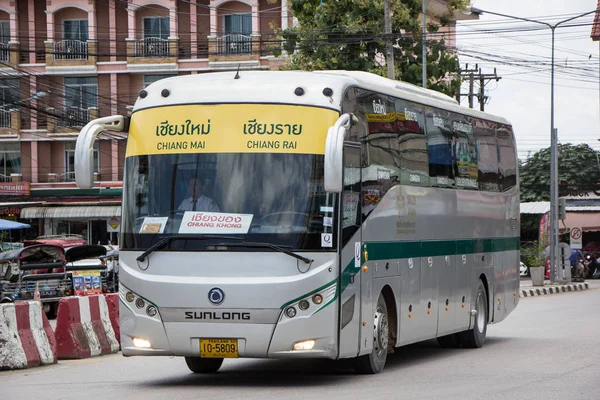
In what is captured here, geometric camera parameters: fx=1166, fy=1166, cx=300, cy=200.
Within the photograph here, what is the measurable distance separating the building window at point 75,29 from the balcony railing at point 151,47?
10.3 ft

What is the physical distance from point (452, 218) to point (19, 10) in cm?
4674

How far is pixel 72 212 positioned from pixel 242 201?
1870 inches

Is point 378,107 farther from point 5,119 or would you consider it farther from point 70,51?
point 5,119

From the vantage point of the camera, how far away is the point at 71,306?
15656 millimetres

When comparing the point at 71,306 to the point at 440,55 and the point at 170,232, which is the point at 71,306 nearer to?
the point at 170,232

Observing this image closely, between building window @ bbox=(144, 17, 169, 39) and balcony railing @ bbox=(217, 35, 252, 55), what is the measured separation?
115 inches

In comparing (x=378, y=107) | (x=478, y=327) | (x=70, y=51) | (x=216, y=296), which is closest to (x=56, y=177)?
(x=70, y=51)

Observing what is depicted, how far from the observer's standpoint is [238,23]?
2233 inches

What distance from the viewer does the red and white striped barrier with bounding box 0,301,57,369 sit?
46.9 ft

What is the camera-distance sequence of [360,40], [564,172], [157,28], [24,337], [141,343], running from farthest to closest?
1. [564,172]
2. [157,28]
3. [360,40]
4. [24,337]
5. [141,343]

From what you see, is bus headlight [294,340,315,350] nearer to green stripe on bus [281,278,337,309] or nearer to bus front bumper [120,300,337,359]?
bus front bumper [120,300,337,359]

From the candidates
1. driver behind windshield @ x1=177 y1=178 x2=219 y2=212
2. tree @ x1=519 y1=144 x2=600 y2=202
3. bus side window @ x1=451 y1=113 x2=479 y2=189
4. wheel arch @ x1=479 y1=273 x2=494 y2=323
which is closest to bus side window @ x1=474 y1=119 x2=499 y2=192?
bus side window @ x1=451 y1=113 x2=479 y2=189

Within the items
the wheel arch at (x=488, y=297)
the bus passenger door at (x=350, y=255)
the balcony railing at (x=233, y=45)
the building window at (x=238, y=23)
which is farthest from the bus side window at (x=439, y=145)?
the building window at (x=238, y=23)

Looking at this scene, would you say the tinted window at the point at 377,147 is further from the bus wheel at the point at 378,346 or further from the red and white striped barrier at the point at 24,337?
the red and white striped barrier at the point at 24,337
